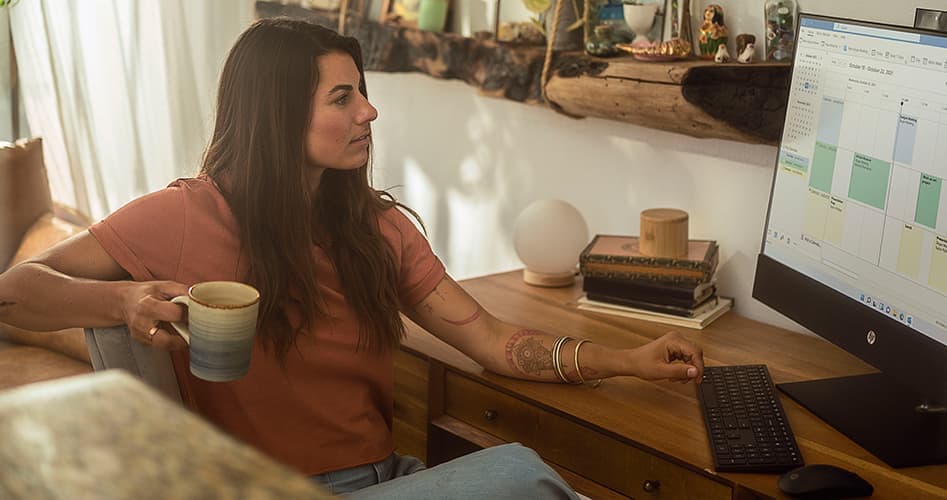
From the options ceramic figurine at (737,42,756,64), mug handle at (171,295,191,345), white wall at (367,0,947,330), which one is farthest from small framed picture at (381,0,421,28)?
mug handle at (171,295,191,345)

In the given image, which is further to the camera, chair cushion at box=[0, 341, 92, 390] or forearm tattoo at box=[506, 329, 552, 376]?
chair cushion at box=[0, 341, 92, 390]

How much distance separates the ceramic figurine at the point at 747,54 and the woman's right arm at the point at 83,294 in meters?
1.16

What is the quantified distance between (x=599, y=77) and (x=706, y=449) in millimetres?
949

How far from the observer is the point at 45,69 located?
3.03 metres

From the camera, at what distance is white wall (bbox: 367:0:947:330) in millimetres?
2334

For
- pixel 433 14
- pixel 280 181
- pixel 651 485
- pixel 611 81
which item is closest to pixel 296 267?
pixel 280 181

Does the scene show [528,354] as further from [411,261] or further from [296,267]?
[296,267]

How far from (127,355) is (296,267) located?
290mm

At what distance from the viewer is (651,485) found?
174 cm

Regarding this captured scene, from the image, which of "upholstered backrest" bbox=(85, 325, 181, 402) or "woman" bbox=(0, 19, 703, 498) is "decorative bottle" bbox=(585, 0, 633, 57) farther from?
"upholstered backrest" bbox=(85, 325, 181, 402)

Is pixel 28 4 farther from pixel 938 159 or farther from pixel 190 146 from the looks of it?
pixel 938 159

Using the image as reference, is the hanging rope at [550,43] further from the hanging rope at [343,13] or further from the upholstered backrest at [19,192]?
the upholstered backrest at [19,192]

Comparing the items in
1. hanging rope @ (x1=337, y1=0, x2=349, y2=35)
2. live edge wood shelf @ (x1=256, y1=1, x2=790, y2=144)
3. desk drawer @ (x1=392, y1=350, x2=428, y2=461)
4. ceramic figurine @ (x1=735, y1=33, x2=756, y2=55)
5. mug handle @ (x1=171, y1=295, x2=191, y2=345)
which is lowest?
desk drawer @ (x1=392, y1=350, x2=428, y2=461)

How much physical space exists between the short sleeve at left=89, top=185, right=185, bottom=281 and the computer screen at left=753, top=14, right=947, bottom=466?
99 centimetres
